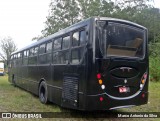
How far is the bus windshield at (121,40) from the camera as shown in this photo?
23.7 ft

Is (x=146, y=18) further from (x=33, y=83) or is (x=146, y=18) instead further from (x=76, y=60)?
(x=76, y=60)

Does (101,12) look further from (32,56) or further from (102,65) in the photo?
(102,65)

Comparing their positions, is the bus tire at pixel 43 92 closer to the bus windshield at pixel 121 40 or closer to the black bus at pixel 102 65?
the black bus at pixel 102 65

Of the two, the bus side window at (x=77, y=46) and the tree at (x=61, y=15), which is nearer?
the bus side window at (x=77, y=46)

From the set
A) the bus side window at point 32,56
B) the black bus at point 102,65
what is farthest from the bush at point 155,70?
the black bus at point 102,65

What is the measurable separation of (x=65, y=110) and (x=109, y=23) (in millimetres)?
3573

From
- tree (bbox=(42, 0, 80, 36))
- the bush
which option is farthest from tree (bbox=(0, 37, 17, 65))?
the bush

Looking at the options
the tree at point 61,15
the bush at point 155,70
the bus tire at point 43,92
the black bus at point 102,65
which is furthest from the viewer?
the tree at point 61,15

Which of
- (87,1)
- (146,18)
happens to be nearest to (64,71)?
(146,18)

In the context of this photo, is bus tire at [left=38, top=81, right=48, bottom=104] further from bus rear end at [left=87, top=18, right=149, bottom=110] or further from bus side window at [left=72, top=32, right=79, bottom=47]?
bus rear end at [left=87, top=18, right=149, bottom=110]

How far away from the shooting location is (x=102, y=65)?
7078 mm

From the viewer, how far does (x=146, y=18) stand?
1471 inches

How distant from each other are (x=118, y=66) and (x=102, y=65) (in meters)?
0.55

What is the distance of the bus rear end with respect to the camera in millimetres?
7051
